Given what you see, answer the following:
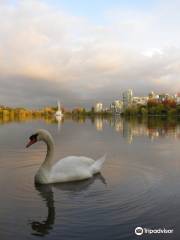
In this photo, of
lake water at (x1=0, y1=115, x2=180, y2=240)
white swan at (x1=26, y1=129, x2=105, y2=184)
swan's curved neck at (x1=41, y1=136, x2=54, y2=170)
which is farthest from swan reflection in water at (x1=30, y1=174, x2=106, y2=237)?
swan's curved neck at (x1=41, y1=136, x2=54, y2=170)

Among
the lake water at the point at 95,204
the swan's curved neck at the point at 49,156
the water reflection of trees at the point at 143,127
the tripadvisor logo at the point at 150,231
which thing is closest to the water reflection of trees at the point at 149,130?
the water reflection of trees at the point at 143,127

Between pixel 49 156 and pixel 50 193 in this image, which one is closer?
pixel 50 193

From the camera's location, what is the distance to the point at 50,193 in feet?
36.6

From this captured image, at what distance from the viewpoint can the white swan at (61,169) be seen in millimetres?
12281

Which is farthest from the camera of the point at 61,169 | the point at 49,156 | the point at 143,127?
the point at 143,127

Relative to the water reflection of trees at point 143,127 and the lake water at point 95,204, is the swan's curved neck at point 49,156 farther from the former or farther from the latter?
the water reflection of trees at point 143,127

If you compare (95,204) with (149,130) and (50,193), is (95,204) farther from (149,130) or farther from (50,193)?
(149,130)

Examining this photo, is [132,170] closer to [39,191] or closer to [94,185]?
[94,185]

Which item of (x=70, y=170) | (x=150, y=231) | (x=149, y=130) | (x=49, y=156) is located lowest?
(x=149, y=130)

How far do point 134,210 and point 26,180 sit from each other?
4.98 m

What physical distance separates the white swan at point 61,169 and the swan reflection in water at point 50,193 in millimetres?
205

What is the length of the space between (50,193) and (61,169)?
1550 millimetres

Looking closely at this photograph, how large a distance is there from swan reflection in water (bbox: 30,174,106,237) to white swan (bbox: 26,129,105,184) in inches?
8.1

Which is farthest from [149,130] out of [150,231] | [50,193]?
[150,231]
